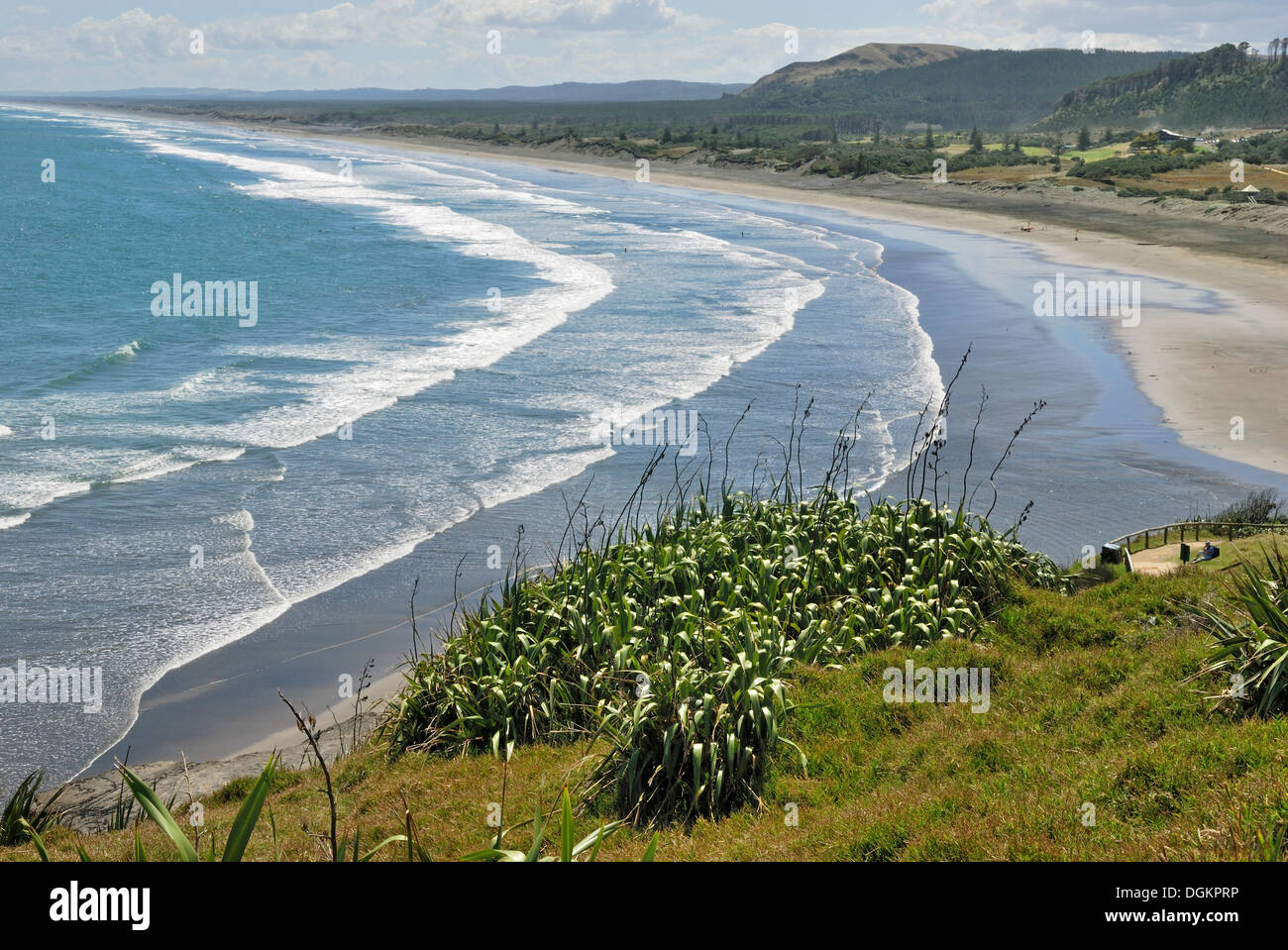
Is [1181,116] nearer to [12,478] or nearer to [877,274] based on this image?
[877,274]

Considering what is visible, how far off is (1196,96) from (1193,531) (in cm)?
14049

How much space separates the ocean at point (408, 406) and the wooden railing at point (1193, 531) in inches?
73.4

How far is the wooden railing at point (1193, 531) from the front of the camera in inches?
471

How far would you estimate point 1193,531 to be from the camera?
12.4 m

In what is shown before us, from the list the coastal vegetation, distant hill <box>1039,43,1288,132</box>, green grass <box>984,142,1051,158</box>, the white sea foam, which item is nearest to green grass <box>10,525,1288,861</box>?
the coastal vegetation

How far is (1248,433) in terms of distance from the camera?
19484mm

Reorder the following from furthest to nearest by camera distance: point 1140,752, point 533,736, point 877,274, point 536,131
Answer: point 536,131, point 877,274, point 533,736, point 1140,752

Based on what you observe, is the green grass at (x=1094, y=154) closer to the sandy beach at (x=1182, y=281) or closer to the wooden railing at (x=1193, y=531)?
the sandy beach at (x=1182, y=281)

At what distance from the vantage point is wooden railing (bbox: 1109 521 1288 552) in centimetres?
1196

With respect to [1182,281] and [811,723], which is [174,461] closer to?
[811,723]

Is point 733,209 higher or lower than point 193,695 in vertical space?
higher

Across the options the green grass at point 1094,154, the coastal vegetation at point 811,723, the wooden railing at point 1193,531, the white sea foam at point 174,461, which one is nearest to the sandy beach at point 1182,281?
the wooden railing at point 1193,531
